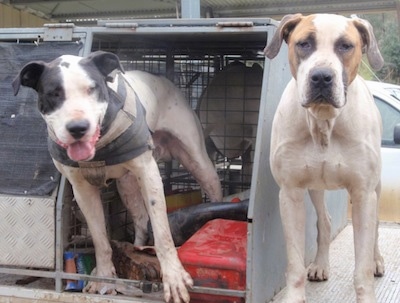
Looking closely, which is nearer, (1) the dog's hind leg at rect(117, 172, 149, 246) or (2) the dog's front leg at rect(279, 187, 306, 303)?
(2) the dog's front leg at rect(279, 187, 306, 303)

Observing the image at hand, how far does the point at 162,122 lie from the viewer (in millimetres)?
4293

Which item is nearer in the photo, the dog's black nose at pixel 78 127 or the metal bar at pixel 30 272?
the dog's black nose at pixel 78 127

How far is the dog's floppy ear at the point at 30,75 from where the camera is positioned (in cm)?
305

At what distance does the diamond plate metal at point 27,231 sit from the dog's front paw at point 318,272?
1.54m

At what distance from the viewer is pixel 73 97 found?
2.95 metres

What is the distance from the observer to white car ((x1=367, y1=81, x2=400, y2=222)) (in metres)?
5.93

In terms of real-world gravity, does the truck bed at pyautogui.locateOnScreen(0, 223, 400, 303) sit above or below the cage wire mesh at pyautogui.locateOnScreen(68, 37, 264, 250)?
below

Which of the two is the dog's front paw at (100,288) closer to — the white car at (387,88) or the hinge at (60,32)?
the hinge at (60,32)

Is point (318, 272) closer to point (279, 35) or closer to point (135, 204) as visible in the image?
point (135, 204)

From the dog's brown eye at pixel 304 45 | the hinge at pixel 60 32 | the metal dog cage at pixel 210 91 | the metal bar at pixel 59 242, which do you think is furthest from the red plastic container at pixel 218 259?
the hinge at pixel 60 32

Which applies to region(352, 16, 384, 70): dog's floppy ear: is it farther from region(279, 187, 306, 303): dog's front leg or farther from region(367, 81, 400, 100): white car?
region(367, 81, 400, 100): white car

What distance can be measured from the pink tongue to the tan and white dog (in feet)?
3.11

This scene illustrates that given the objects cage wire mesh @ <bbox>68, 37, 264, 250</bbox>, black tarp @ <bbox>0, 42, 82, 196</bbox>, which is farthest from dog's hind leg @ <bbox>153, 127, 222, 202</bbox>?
black tarp @ <bbox>0, 42, 82, 196</bbox>

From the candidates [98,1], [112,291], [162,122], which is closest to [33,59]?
[162,122]
